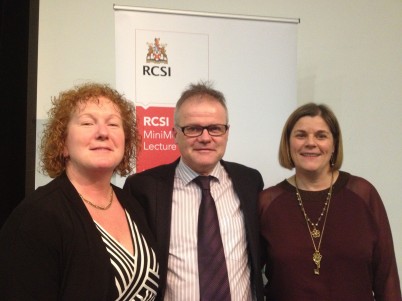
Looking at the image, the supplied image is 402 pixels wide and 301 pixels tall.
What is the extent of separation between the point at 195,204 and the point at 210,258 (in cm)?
24

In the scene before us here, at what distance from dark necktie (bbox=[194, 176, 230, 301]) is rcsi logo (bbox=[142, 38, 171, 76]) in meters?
1.06

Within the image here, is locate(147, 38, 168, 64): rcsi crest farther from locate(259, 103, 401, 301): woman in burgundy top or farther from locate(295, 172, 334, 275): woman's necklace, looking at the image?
locate(295, 172, 334, 275): woman's necklace

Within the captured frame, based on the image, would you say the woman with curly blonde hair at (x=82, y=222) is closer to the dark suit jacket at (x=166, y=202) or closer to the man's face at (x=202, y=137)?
the dark suit jacket at (x=166, y=202)

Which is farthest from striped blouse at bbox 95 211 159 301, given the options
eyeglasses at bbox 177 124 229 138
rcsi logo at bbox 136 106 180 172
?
rcsi logo at bbox 136 106 180 172

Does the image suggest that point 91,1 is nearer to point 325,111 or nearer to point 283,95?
point 283,95

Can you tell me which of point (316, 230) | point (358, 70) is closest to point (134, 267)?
point (316, 230)

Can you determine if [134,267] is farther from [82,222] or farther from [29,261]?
[29,261]

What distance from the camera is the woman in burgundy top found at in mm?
1680

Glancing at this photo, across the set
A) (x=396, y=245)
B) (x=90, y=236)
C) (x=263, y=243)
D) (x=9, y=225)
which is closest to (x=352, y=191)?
(x=263, y=243)

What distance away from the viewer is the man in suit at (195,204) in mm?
1624

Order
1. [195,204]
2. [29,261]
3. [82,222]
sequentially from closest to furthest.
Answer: [29,261]
[82,222]
[195,204]

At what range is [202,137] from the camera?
67.7 inches

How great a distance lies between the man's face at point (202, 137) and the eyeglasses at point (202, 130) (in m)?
0.01

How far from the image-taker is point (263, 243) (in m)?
1.87
